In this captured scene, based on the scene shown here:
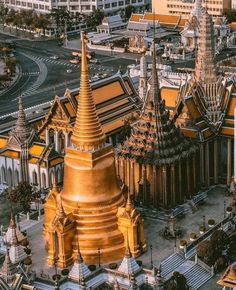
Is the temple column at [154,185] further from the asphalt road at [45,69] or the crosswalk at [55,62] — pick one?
the crosswalk at [55,62]

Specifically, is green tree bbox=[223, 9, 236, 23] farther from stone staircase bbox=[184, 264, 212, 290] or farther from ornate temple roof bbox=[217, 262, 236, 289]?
ornate temple roof bbox=[217, 262, 236, 289]

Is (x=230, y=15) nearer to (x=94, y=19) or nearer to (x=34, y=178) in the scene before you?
(x=94, y=19)

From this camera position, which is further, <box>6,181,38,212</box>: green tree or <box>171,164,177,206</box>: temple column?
<box>6,181,38,212</box>: green tree

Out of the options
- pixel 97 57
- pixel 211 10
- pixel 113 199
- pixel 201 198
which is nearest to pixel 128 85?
pixel 201 198

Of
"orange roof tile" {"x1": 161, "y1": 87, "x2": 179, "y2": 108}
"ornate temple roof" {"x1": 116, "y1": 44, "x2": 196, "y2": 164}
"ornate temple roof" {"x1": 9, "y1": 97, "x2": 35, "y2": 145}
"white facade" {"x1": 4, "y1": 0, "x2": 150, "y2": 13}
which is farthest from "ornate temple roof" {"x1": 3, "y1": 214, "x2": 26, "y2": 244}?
"white facade" {"x1": 4, "y1": 0, "x2": 150, "y2": 13}

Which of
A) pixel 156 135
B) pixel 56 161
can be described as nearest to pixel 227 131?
pixel 156 135

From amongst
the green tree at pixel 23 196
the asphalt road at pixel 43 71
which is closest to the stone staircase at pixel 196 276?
the green tree at pixel 23 196
